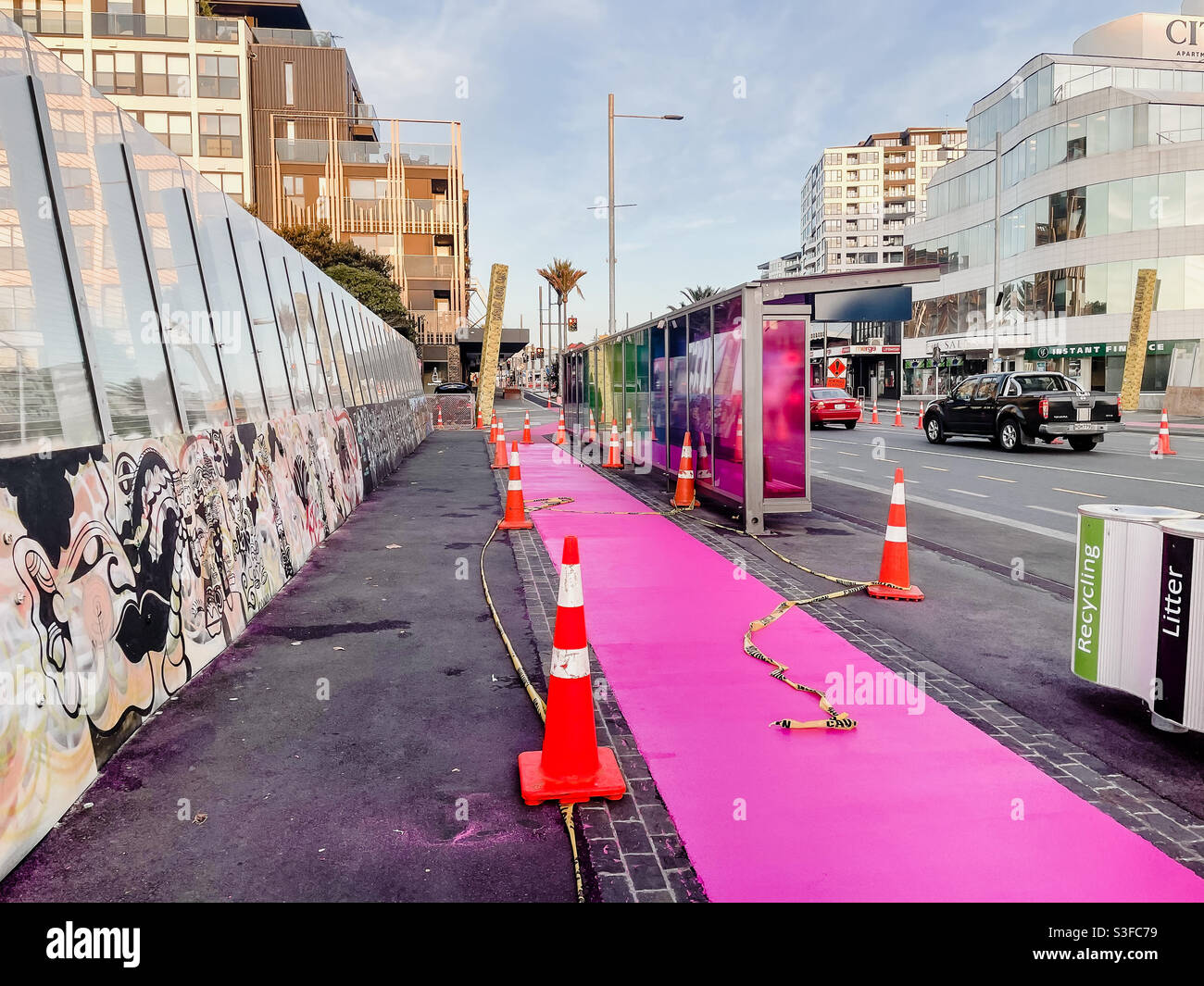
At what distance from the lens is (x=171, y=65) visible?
53281 mm

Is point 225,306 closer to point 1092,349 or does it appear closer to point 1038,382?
point 1038,382

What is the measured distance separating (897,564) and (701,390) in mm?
5144

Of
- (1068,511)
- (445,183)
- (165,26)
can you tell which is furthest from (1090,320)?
(165,26)

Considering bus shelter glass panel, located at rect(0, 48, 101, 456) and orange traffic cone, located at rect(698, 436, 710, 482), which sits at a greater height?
bus shelter glass panel, located at rect(0, 48, 101, 456)

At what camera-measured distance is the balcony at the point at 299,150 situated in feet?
183

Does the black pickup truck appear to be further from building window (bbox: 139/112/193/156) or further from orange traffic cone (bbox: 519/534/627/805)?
building window (bbox: 139/112/193/156)

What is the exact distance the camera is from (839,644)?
6.08 meters

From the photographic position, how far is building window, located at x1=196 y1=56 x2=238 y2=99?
5388 centimetres

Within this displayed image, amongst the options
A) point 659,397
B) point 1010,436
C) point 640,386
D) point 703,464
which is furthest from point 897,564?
point 1010,436

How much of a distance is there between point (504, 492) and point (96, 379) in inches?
398

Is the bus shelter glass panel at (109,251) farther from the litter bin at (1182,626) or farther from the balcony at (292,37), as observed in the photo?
the balcony at (292,37)

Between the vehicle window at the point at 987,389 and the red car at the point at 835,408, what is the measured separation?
8746 mm

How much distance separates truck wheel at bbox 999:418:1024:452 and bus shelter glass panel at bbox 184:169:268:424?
17.8m

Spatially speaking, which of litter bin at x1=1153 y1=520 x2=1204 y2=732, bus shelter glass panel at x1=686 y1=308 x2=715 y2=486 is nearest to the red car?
bus shelter glass panel at x1=686 y1=308 x2=715 y2=486
